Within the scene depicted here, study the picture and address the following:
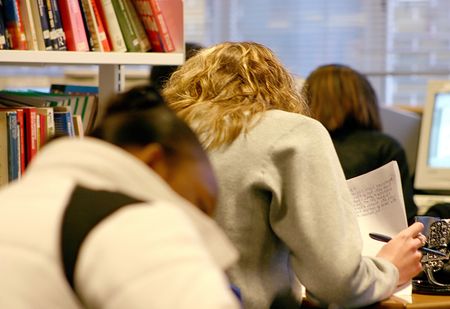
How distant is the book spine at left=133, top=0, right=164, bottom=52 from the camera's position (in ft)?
7.93

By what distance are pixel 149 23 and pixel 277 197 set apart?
896mm

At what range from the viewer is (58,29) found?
7.58 ft

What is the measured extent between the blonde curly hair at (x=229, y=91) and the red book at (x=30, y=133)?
0.49 metres

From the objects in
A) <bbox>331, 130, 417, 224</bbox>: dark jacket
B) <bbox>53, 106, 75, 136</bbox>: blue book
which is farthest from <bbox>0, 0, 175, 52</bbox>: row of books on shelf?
<bbox>331, 130, 417, 224</bbox>: dark jacket

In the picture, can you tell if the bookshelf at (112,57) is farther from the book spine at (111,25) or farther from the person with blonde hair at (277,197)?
the person with blonde hair at (277,197)

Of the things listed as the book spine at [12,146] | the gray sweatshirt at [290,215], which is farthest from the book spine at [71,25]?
the gray sweatshirt at [290,215]

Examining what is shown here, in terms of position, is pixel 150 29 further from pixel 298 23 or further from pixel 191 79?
pixel 298 23

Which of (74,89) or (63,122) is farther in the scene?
(74,89)

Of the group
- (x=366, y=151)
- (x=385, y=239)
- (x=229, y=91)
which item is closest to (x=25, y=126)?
(x=229, y=91)

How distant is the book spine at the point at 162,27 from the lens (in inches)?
94.6

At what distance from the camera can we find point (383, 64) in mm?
5809

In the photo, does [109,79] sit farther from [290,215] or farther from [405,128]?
[405,128]

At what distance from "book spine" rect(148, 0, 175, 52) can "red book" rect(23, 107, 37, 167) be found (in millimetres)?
390

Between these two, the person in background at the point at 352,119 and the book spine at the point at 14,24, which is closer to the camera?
the book spine at the point at 14,24
